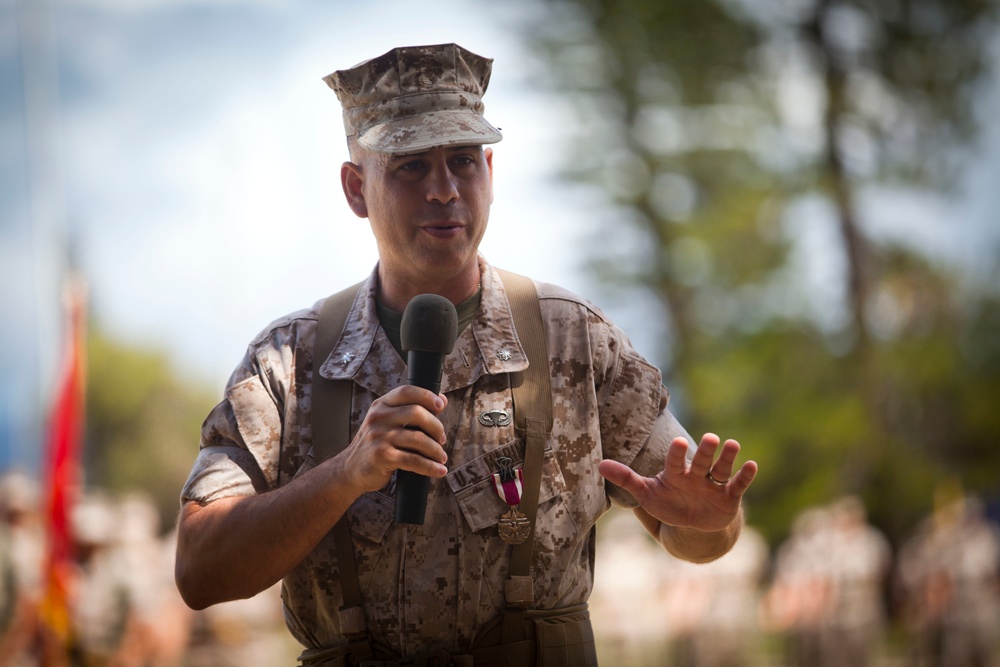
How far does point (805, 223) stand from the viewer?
78.7ft

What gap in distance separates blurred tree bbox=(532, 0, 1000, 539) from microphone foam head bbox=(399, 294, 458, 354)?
21.2m

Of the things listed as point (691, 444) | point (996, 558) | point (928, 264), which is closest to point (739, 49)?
point (928, 264)

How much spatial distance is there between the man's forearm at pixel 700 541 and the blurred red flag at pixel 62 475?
7390 millimetres

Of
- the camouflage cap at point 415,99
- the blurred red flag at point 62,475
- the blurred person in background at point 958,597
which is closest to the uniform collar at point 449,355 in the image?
the camouflage cap at point 415,99

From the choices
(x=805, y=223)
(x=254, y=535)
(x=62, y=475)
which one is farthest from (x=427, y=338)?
(x=805, y=223)

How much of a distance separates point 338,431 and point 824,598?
1572 cm

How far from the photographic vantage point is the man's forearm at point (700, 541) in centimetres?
286

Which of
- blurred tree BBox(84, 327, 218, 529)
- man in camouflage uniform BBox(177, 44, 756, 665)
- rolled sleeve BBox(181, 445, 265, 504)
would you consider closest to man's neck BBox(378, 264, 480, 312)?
man in camouflage uniform BBox(177, 44, 756, 665)

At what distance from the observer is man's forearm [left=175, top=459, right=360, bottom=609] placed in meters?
2.48

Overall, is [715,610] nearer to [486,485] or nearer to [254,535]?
[486,485]

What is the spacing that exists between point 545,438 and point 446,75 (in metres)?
0.88

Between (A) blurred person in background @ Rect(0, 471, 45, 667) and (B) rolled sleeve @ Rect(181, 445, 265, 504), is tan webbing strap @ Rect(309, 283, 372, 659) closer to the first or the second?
(B) rolled sleeve @ Rect(181, 445, 265, 504)

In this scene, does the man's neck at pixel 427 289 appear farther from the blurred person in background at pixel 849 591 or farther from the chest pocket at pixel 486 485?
the blurred person in background at pixel 849 591

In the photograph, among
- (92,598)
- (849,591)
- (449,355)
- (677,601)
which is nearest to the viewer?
(449,355)
